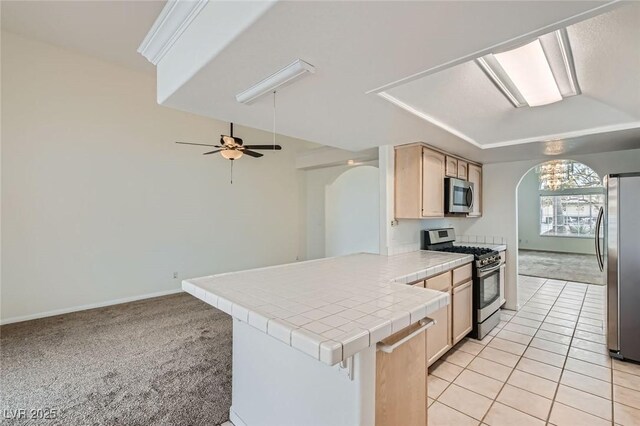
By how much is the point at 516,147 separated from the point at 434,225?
1.29m

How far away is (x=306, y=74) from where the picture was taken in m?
1.40

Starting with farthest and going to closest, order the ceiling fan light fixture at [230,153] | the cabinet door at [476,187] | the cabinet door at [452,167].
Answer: the ceiling fan light fixture at [230,153]
the cabinet door at [476,187]
the cabinet door at [452,167]

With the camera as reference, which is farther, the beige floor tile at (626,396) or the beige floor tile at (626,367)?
the beige floor tile at (626,367)

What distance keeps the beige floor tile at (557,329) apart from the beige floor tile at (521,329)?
0.53 feet

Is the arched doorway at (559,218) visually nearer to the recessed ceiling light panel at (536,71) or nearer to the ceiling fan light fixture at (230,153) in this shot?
the recessed ceiling light panel at (536,71)

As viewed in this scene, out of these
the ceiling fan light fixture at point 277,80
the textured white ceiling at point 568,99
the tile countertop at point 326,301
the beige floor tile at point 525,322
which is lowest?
the beige floor tile at point 525,322

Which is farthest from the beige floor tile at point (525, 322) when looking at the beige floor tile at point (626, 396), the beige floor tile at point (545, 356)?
the beige floor tile at point (626, 396)

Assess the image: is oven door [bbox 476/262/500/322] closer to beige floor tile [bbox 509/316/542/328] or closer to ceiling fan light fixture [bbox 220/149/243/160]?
beige floor tile [bbox 509/316/542/328]

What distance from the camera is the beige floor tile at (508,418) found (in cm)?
184

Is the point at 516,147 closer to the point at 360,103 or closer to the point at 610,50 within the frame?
the point at 610,50

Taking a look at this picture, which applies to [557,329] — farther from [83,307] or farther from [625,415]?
[83,307]

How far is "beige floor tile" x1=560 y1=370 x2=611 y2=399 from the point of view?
2.15 meters

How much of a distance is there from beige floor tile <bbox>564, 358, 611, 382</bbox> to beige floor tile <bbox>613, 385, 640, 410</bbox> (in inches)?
5.2

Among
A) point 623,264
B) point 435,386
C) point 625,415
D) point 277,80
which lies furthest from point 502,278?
point 277,80
